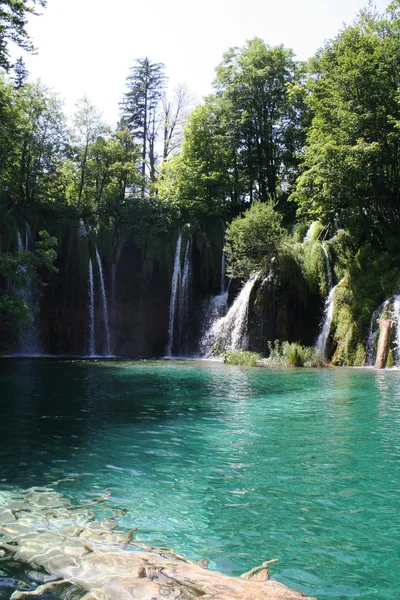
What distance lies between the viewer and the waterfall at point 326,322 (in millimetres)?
21984

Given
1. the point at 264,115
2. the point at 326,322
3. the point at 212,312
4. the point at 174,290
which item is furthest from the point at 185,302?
the point at 264,115

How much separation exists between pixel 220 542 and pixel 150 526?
616 mm

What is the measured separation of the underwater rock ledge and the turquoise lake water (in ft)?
0.65

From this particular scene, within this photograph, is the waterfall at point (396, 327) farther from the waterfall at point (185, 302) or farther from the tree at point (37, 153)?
the tree at point (37, 153)

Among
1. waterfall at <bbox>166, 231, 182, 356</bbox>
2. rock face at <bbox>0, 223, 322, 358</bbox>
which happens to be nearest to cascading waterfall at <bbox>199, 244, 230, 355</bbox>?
rock face at <bbox>0, 223, 322, 358</bbox>

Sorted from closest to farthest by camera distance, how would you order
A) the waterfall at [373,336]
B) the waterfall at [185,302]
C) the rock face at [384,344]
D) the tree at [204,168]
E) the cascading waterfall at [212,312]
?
the rock face at [384,344] → the waterfall at [373,336] → the cascading waterfall at [212,312] → the waterfall at [185,302] → the tree at [204,168]

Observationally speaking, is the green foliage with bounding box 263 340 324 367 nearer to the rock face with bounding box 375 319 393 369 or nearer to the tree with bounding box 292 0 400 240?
the rock face with bounding box 375 319 393 369

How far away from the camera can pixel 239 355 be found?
849 inches

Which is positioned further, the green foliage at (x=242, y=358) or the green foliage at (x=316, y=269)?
the green foliage at (x=316, y=269)

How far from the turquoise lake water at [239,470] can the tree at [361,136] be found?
15.0 meters

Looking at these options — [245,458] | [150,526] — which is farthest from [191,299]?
[150,526]

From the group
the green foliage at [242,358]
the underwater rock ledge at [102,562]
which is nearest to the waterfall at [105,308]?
the green foliage at [242,358]

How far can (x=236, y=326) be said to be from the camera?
24.3m

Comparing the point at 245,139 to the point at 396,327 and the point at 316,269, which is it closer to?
the point at 316,269
